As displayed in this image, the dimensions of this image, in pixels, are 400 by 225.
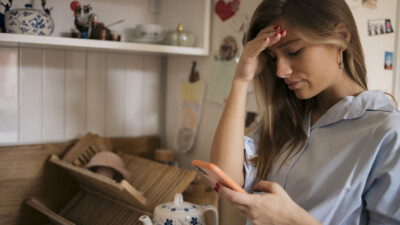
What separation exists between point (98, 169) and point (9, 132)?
0.35 meters

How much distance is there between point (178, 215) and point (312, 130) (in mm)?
418

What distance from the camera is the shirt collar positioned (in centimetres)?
89

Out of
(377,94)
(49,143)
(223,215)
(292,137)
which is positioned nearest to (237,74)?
(292,137)

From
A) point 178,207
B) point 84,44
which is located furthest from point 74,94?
point 178,207

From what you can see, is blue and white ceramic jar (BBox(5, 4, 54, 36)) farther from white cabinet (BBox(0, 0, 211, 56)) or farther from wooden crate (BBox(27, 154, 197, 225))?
wooden crate (BBox(27, 154, 197, 225))

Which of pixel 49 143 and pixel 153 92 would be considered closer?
pixel 49 143

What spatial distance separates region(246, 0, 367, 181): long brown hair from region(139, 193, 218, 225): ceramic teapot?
0.20 metres

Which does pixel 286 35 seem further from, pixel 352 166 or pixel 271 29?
pixel 352 166

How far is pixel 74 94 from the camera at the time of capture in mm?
1543

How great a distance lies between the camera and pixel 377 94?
91cm

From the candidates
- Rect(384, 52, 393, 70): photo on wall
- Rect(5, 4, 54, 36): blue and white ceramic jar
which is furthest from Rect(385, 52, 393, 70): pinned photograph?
Rect(5, 4, 54, 36): blue and white ceramic jar

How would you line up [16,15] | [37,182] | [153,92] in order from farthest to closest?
[153,92] → [37,182] → [16,15]

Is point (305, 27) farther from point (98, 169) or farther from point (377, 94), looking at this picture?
point (98, 169)

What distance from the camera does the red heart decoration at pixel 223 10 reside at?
4.61 ft
